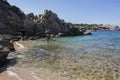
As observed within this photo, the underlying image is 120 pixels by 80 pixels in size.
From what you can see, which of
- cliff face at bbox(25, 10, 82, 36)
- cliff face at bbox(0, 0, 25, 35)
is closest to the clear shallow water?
cliff face at bbox(0, 0, 25, 35)

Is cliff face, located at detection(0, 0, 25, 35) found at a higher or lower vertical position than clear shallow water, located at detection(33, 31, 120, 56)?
higher

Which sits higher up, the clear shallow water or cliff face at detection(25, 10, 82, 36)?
cliff face at detection(25, 10, 82, 36)

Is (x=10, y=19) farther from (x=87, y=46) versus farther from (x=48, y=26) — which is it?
(x=87, y=46)

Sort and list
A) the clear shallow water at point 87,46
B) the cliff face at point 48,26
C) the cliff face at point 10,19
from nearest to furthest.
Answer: the clear shallow water at point 87,46 < the cliff face at point 10,19 < the cliff face at point 48,26

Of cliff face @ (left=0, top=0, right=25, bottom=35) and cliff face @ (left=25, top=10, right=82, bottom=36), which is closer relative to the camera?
cliff face @ (left=0, top=0, right=25, bottom=35)

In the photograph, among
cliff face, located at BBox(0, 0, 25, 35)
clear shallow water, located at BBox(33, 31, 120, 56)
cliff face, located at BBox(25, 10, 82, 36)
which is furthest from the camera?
cliff face, located at BBox(25, 10, 82, 36)

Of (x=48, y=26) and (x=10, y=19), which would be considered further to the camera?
(x=48, y=26)

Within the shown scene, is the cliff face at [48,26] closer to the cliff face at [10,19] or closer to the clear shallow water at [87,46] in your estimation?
the cliff face at [10,19]

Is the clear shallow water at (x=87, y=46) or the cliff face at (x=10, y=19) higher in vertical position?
the cliff face at (x=10, y=19)

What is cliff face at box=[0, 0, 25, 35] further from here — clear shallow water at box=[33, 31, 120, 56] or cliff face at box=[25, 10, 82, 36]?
clear shallow water at box=[33, 31, 120, 56]

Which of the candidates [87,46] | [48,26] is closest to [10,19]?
[48,26]

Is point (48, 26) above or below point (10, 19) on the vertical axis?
below

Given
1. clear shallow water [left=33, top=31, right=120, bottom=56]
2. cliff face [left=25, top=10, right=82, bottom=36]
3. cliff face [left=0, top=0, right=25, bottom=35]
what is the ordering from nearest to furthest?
clear shallow water [left=33, top=31, right=120, bottom=56]
cliff face [left=0, top=0, right=25, bottom=35]
cliff face [left=25, top=10, right=82, bottom=36]

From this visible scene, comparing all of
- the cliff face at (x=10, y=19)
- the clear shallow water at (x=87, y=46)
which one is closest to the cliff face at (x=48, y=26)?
the cliff face at (x=10, y=19)
